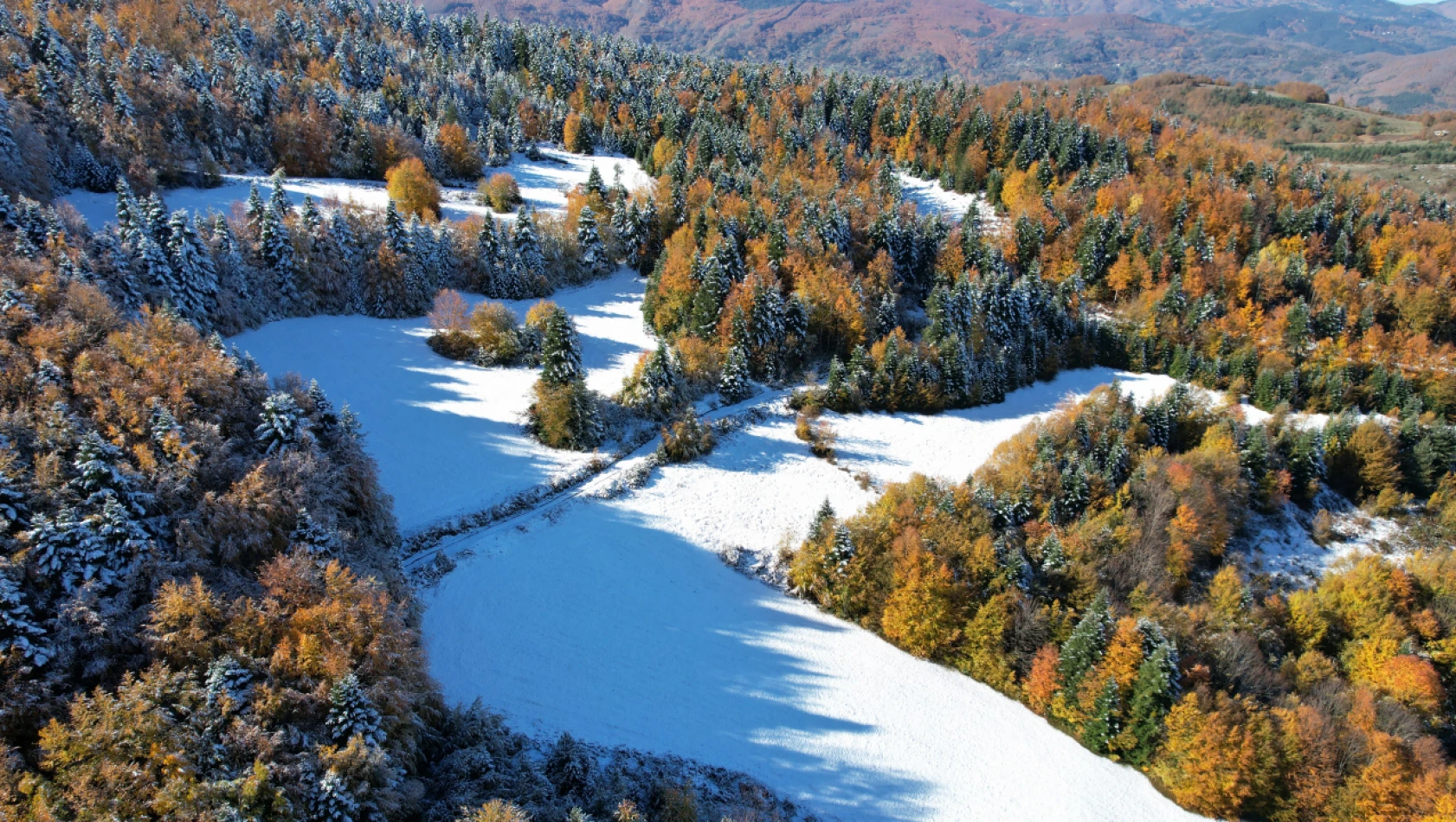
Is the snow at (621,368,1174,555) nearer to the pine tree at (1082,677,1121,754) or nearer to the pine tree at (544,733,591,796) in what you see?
the pine tree at (544,733,591,796)

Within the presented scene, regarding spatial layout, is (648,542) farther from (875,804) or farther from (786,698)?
(875,804)

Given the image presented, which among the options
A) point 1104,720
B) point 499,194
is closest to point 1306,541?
point 1104,720

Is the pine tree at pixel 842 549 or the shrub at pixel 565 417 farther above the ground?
the shrub at pixel 565 417

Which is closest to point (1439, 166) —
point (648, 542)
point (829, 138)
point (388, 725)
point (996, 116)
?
point (996, 116)

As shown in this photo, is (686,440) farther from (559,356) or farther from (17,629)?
(17,629)

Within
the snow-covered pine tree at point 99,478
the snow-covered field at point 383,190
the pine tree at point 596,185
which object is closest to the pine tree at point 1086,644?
the snow-covered pine tree at point 99,478

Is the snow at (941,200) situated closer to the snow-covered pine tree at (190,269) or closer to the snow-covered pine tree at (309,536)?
the snow-covered pine tree at (190,269)

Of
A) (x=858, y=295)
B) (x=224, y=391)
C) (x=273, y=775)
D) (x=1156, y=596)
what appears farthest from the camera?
(x=858, y=295)
